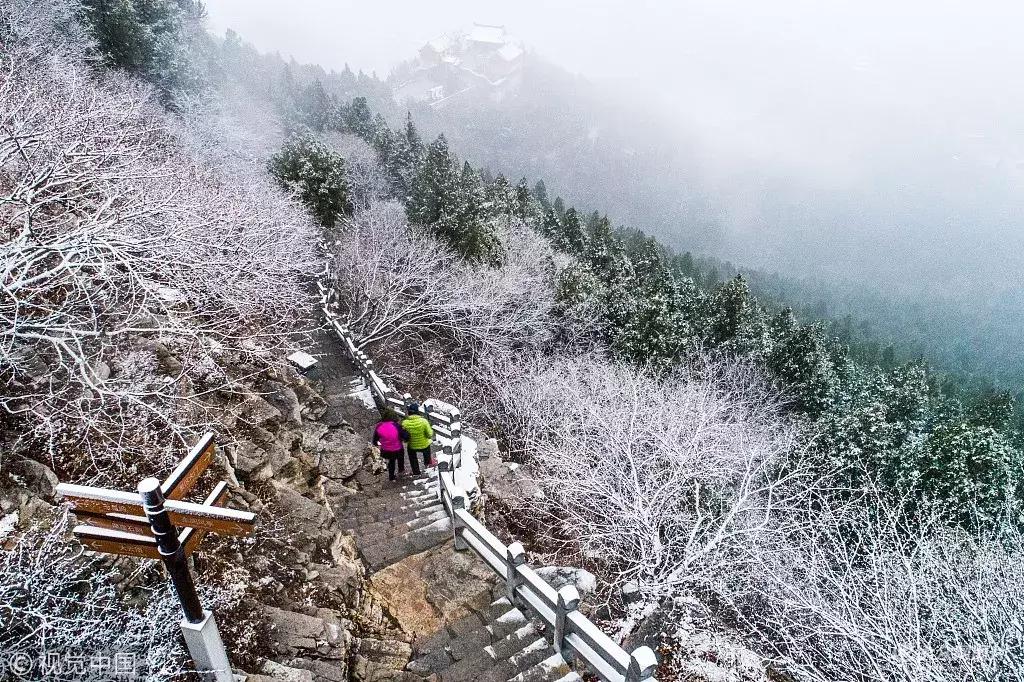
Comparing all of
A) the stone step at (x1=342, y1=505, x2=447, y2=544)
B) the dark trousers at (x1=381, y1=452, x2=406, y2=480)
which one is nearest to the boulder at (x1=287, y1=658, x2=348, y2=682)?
the stone step at (x1=342, y1=505, x2=447, y2=544)

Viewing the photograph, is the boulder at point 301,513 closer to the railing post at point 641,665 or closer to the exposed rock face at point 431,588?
the exposed rock face at point 431,588

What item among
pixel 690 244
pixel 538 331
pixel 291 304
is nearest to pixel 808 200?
pixel 690 244

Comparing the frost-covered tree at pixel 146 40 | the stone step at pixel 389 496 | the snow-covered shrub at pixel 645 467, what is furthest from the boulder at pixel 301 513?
the frost-covered tree at pixel 146 40

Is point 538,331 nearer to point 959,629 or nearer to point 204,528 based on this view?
point 959,629

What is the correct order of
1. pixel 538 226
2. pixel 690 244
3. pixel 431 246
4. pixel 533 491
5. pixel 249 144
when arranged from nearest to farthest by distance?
pixel 533 491 → pixel 431 246 → pixel 249 144 → pixel 538 226 → pixel 690 244

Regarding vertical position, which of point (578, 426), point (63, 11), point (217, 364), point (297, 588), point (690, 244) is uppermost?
point (63, 11)

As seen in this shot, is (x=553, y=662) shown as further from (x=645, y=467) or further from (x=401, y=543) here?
(x=645, y=467)

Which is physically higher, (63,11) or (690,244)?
→ (63,11)
